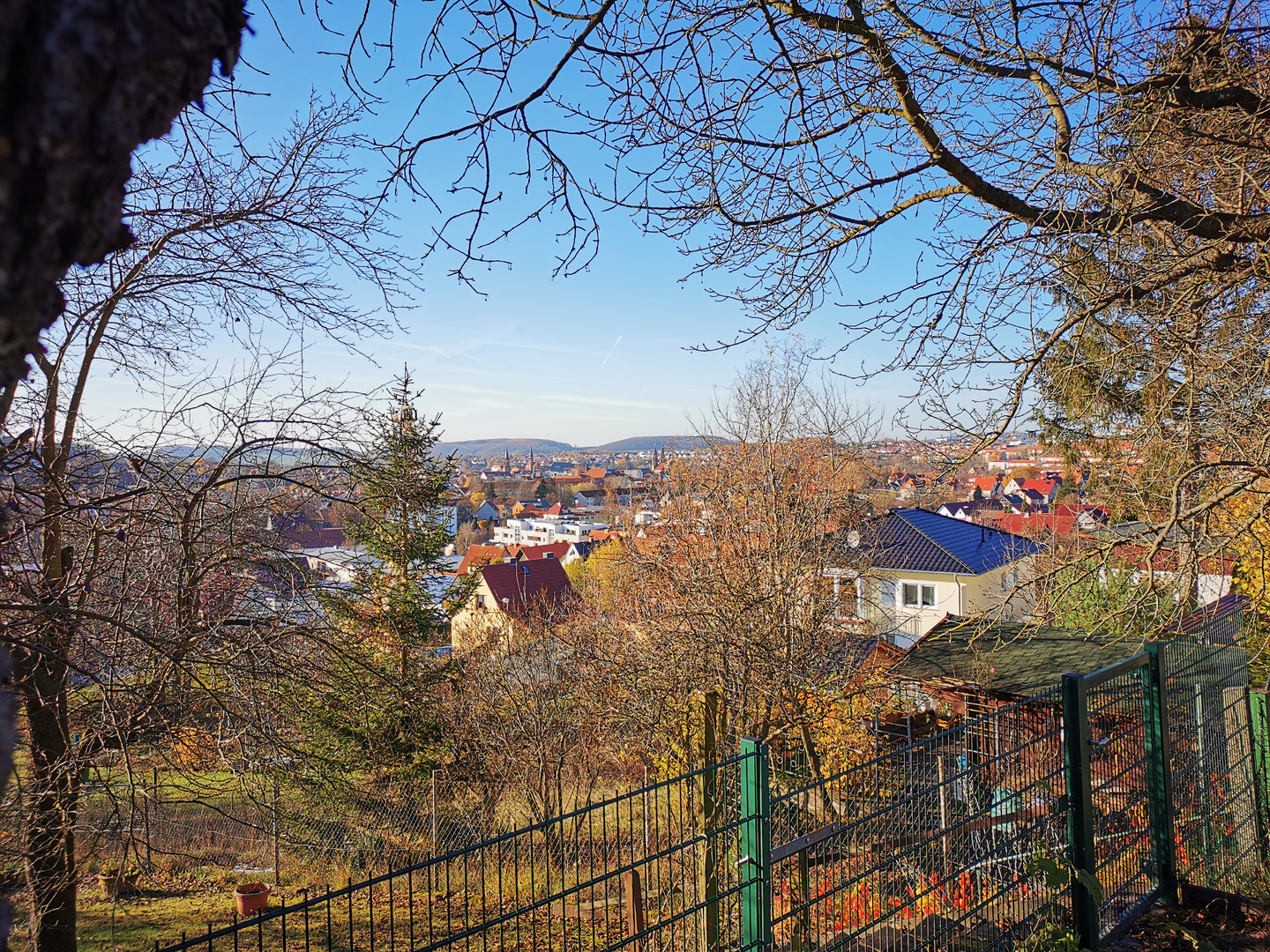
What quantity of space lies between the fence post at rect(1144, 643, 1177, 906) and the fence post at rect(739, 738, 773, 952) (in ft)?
8.81

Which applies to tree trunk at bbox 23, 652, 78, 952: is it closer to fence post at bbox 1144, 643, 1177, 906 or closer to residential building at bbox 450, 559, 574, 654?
fence post at bbox 1144, 643, 1177, 906

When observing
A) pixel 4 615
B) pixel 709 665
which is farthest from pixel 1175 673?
pixel 709 665

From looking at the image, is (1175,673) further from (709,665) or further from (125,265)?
(709,665)

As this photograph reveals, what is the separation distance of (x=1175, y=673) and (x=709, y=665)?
309 inches

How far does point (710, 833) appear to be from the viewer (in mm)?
2643

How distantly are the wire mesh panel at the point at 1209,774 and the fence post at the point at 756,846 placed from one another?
116 inches

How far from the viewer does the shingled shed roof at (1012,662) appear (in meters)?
10.8

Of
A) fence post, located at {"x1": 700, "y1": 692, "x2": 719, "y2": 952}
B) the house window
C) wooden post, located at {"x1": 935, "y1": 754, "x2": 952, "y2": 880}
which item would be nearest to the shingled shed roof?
fence post, located at {"x1": 700, "y1": 692, "x2": 719, "y2": 952}

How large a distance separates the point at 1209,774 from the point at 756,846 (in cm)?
369

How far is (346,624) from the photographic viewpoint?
6.39 metres

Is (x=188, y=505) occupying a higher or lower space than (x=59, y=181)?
lower

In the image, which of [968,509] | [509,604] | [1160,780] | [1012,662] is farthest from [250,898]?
[968,509]

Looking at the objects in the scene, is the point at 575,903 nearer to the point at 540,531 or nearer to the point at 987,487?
the point at 987,487

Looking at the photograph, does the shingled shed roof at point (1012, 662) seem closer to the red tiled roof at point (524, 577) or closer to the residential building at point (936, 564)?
the residential building at point (936, 564)
